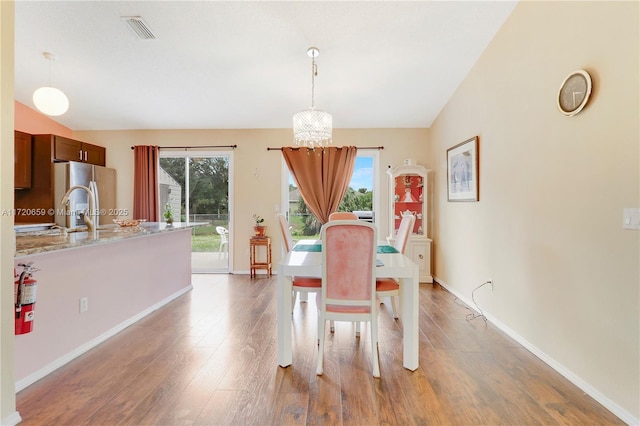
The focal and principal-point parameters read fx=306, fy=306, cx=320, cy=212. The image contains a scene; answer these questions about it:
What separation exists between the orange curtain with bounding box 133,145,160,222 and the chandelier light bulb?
6.82 feet

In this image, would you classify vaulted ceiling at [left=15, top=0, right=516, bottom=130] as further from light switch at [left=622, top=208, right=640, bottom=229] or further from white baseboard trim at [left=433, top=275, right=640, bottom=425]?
white baseboard trim at [left=433, top=275, right=640, bottom=425]

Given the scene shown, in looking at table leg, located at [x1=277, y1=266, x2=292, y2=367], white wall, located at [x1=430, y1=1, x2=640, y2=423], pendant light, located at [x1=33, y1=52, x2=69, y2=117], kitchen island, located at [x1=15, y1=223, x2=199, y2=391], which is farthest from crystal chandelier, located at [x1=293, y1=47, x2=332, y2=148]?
pendant light, located at [x1=33, y1=52, x2=69, y2=117]

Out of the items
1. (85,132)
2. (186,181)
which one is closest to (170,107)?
(186,181)

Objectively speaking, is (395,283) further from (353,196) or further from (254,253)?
(254,253)

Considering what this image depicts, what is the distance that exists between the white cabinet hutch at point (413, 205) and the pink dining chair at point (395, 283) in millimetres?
1502

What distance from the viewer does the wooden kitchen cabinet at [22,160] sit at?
4.04 metres

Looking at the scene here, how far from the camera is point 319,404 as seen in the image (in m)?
1.76

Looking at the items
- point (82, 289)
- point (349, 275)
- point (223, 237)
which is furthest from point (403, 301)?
point (223, 237)

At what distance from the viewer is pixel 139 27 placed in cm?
289

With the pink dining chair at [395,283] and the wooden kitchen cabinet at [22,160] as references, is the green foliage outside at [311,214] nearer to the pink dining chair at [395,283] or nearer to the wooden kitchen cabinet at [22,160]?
the pink dining chair at [395,283]

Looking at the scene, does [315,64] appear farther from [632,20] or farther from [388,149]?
[632,20]

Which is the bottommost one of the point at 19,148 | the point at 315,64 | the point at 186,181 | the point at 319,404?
the point at 319,404

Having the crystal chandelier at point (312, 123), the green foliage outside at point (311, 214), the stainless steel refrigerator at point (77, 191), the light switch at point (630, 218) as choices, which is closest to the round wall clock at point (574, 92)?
the light switch at point (630, 218)

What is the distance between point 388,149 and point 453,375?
366 cm
